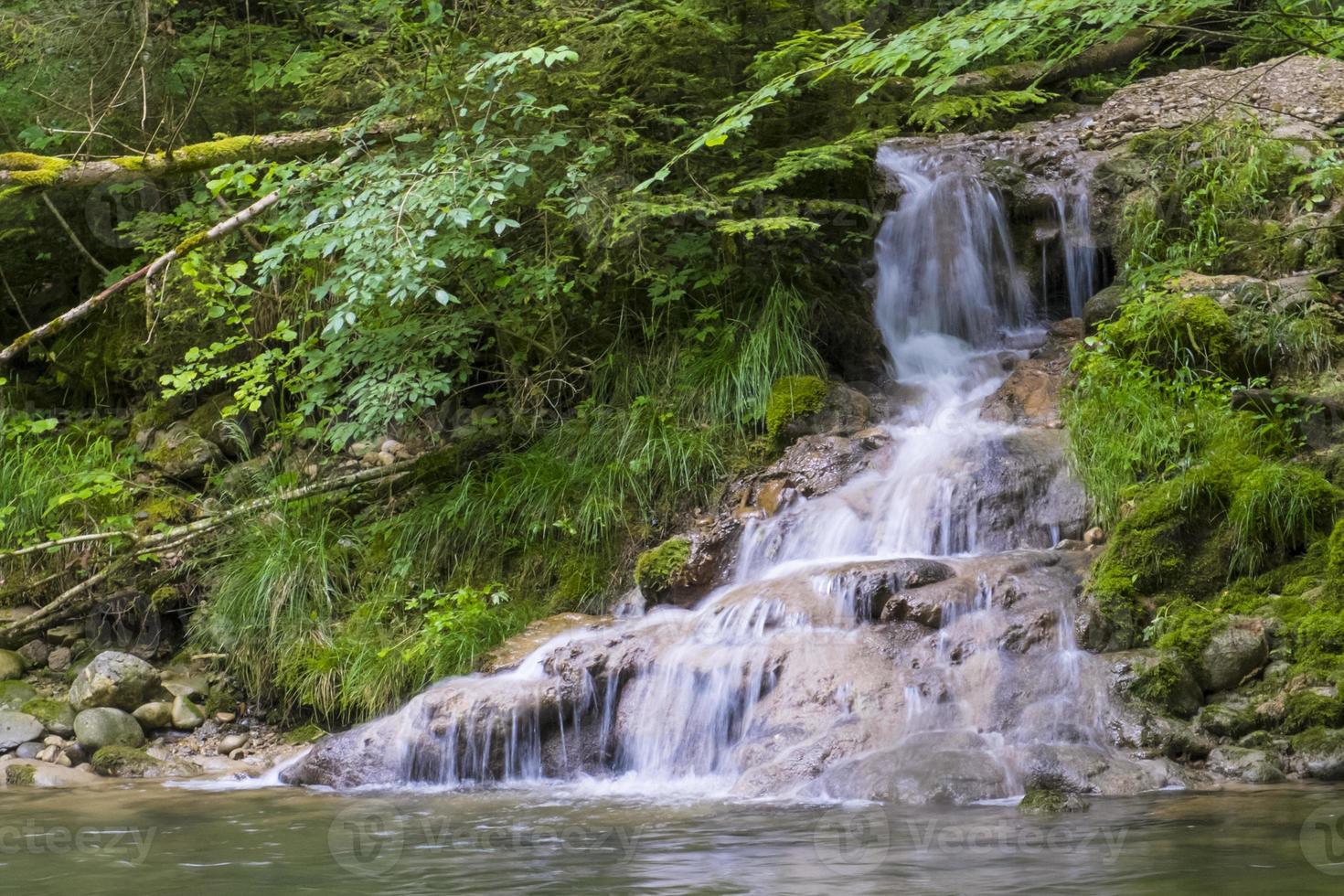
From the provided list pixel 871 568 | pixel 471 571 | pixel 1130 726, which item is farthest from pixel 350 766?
pixel 1130 726

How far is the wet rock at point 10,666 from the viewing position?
316 inches

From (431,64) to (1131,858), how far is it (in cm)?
647

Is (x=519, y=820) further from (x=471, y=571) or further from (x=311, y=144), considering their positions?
(x=311, y=144)

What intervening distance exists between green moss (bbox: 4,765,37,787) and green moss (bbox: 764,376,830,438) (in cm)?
491

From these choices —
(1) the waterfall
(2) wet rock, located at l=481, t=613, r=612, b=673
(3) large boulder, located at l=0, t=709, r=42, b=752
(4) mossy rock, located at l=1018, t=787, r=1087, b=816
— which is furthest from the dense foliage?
(4) mossy rock, located at l=1018, t=787, r=1087, b=816

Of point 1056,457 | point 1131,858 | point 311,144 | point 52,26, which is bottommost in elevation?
point 1131,858

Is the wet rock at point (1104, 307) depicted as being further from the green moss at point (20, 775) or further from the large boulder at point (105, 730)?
the green moss at point (20, 775)

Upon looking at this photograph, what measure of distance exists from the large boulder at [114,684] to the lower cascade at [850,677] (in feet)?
5.34

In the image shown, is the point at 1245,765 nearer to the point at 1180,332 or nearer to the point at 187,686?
the point at 1180,332

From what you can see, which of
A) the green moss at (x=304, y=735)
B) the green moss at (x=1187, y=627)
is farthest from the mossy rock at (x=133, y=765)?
the green moss at (x=1187, y=627)

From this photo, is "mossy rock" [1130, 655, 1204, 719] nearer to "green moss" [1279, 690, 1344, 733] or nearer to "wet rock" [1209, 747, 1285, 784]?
"wet rock" [1209, 747, 1285, 784]

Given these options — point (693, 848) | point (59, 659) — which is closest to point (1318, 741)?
point (693, 848)

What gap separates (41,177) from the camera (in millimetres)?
8016

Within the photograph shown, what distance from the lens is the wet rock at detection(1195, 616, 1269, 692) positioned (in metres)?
5.49
